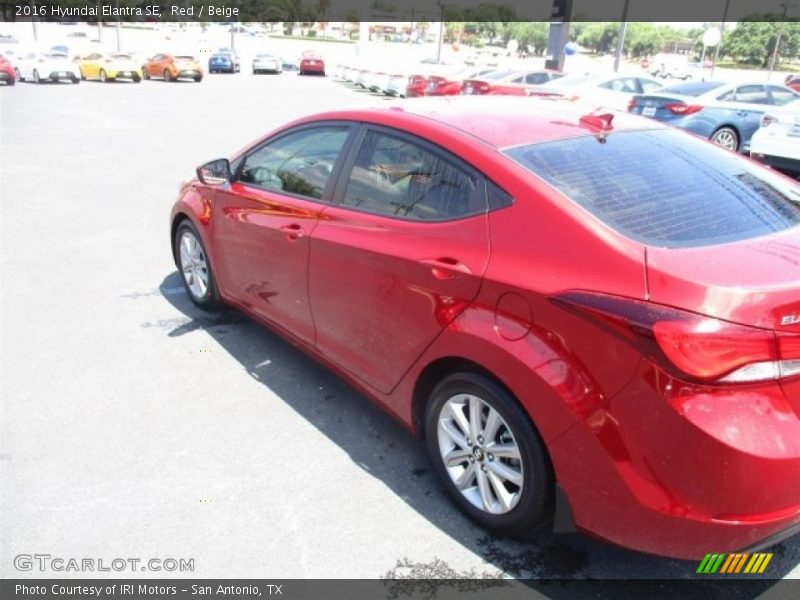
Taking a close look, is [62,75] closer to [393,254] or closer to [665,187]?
[393,254]

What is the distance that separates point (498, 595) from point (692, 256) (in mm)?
1440

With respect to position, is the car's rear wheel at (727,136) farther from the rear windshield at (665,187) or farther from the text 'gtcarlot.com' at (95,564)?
the text 'gtcarlot.com' at (95,564)

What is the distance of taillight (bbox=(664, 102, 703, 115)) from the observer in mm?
12211

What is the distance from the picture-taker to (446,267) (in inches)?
107

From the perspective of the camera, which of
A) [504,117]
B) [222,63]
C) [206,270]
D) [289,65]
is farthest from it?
[289,65]

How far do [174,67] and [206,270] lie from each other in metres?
34.1

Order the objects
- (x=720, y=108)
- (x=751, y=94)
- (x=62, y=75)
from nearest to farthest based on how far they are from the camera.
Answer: (x=720, y=108) → (x=751, y=94) → (x=62, y=75)

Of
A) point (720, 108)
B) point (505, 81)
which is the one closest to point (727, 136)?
point (720, 108)

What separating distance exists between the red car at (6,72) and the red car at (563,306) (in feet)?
92.2

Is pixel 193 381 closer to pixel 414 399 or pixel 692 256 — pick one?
pixel 414 399

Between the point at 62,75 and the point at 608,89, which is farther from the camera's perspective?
the point at 62,75

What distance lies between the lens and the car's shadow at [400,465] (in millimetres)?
2672

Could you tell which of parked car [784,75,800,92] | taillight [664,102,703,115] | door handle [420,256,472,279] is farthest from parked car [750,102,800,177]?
parked car [784,75,800,92]

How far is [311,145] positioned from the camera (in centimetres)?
386
